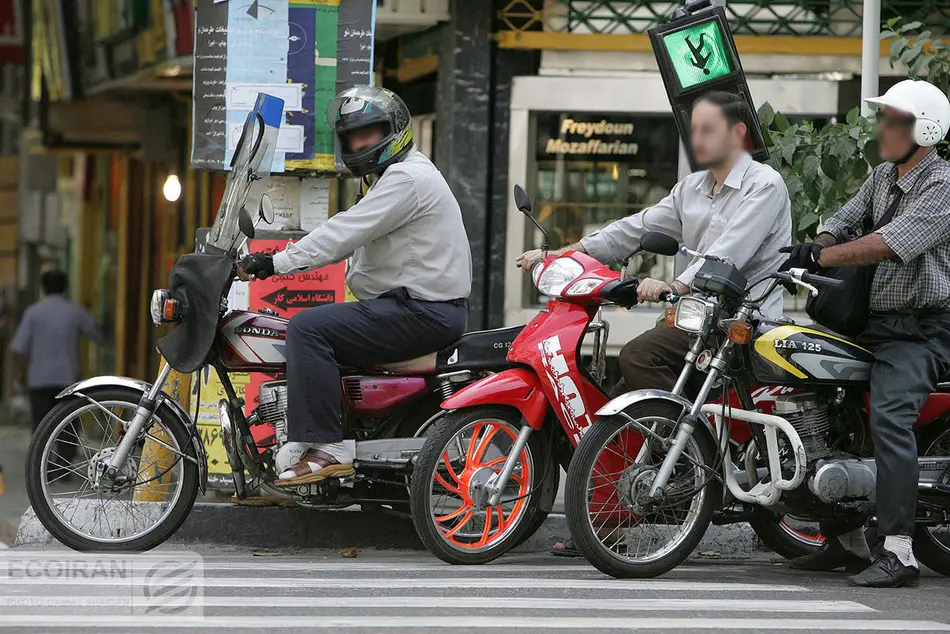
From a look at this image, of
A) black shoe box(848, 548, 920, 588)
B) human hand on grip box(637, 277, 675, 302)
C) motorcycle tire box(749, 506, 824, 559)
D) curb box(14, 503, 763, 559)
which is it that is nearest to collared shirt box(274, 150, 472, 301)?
human hand on grip box(637, 277, 675, 302)

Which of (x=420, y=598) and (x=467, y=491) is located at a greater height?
(x=467, y=491)

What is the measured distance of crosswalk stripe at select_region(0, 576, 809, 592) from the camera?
5.89 m

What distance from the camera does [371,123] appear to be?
6.75 m

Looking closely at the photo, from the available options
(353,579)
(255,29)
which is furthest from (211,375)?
(353,579)

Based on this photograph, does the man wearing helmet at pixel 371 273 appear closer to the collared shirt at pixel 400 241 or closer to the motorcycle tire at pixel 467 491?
the collared shirt at pixel 400 241

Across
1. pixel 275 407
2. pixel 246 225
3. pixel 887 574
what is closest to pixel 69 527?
pixel 275 407

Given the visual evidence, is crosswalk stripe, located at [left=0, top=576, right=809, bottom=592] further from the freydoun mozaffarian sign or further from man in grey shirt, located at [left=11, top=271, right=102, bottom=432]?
man in grey shirt, located at [left=11, top=271, right=102, bottom=432]

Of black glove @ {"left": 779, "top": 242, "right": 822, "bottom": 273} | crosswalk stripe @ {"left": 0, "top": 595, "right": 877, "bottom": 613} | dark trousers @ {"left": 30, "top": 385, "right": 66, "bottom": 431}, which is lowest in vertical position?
dark trousers @ {"left": 30, "top": 385, "right": 66, "bottom": 431}

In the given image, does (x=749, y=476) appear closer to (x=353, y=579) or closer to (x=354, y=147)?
(x=353, y=579)

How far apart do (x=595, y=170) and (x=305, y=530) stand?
4628mm

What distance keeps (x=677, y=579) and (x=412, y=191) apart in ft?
6.38

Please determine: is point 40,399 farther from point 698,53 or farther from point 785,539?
point 785,539

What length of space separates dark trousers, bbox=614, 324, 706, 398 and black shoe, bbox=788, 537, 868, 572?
2.89 ft

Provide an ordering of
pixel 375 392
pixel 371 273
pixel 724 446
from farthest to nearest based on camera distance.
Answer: pixel 371 273 → pixel 375 392 → pixel 724 446
